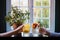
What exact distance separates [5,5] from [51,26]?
1.40m

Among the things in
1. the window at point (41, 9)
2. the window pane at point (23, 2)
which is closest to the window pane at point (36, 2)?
the window at point (41, 9)

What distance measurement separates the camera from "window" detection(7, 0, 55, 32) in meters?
4.04

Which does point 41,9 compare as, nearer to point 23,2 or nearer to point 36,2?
point 36,2

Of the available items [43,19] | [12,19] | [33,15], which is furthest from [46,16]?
[12,19]

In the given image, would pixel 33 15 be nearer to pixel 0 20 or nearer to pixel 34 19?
pixel 34 19

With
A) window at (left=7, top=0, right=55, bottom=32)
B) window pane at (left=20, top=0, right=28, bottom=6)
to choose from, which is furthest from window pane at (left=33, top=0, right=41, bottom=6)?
window pane at (left=20, top=0, right=28, bottom=6)

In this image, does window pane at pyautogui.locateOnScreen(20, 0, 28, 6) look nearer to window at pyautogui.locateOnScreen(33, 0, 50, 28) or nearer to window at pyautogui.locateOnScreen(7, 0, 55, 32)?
window at pyautogui.locateOnScreen(7, 0, 55, 32)

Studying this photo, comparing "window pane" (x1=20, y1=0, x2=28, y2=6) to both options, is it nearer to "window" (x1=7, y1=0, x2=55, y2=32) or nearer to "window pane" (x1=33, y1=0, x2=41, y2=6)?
"window" (x1=7, y1=0, x2=55, y2=32)

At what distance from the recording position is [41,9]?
4090 millimetres

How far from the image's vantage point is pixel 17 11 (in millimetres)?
3025

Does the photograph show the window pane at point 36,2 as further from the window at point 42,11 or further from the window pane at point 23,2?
the window pane at point 23,2

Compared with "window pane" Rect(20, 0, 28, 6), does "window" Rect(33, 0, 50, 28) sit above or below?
below

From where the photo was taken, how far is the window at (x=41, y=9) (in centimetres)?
404

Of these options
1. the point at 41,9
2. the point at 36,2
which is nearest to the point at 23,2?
the point at 36,2
